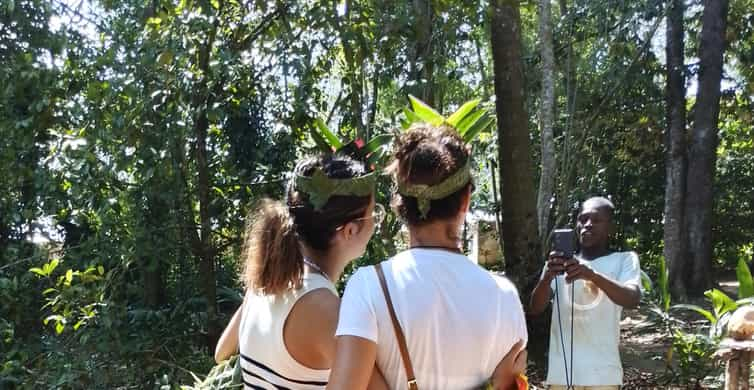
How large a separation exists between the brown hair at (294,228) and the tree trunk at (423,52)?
2.28m

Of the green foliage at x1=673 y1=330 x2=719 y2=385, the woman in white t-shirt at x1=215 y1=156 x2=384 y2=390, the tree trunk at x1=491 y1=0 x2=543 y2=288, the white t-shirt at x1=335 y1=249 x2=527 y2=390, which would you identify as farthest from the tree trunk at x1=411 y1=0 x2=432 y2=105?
the white t-shirt at x1=335 y1=249 x2=527 y2=390

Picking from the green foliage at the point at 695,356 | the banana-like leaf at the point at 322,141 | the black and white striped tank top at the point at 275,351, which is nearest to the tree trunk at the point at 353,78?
the banana-like leaf at the point at 322,141

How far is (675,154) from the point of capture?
10.2 m

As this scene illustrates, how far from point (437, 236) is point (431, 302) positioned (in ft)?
0.50

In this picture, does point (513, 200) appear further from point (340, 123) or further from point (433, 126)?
point (433, 126)

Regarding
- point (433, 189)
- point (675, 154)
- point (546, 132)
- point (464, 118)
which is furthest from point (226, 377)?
point (675, 154)

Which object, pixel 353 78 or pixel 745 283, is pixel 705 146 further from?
pixel 353 78

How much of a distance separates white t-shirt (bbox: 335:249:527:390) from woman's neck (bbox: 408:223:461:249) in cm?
3

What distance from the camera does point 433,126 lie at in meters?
1.46

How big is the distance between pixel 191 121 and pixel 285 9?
2.83ft

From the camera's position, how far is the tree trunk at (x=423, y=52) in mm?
3826

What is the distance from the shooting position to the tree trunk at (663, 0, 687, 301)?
9883 millimetres

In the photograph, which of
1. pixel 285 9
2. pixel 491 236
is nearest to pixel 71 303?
pixel 285 9

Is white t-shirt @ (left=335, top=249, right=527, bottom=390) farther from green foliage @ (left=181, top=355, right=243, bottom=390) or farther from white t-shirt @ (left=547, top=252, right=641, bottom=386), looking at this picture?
white t-shirt @ (left=547, top=252, right=641, bottom=386)
